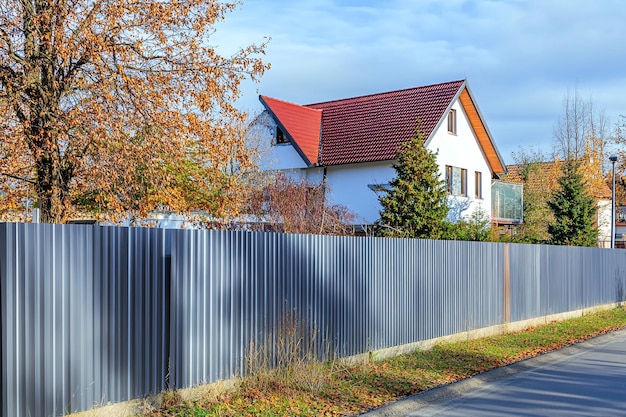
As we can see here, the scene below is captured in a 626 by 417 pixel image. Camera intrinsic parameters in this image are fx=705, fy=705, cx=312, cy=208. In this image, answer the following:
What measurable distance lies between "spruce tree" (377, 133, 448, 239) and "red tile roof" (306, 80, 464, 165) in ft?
19.5

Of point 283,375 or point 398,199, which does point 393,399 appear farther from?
point 398,199

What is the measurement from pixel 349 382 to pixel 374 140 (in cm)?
2385

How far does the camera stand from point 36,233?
6.74m

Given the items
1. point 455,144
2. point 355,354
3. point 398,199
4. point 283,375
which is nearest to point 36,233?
point 283,375

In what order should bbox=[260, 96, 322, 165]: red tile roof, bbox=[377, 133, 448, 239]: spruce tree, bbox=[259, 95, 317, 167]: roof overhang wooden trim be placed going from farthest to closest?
1. bbox=[260, 96, 322, 165]: red tile roof
2. bbox=[259, 95, 317, 167]: roof overhang wooden trim
3. bbox=[377, 133, 448, 239]: spruce tree

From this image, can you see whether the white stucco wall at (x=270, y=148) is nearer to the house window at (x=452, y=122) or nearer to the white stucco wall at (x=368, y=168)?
the white stucco wall at (x=368, y=168)

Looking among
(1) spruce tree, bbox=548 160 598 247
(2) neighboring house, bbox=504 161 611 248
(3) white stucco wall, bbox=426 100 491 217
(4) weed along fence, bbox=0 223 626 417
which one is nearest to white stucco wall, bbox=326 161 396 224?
(3) white stucco wall, bbox=426 100 491 217

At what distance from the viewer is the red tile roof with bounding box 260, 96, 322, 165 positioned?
1344 inches

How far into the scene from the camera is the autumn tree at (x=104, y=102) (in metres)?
12.2

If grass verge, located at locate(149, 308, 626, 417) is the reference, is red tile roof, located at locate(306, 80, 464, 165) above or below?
Result: above

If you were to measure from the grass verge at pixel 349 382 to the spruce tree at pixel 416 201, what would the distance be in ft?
31.2

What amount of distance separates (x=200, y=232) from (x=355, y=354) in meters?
4.09

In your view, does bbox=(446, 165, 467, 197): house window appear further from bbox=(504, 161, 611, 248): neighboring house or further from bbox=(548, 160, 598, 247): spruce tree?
bbox=(548, 160, 598, 247): spruce tree

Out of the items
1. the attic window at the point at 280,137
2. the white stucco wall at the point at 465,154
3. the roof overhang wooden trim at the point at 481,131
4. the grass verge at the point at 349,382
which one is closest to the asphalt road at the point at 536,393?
the grass verge at the point at 349,382
